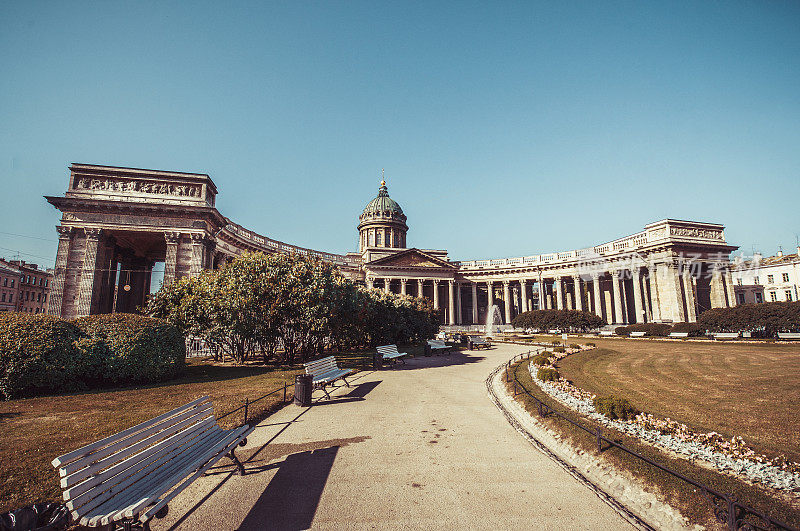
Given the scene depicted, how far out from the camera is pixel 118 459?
4363 mm

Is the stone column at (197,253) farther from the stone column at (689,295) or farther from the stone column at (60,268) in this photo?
the stone column at (689,295)

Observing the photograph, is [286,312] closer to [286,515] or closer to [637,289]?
[286,515]

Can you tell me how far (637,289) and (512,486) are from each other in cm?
5414

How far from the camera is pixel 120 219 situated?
30906 millimetres

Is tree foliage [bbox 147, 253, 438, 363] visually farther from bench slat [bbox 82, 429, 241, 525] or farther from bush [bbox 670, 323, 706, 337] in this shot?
bush [bbox 670, 323, 706, 337]

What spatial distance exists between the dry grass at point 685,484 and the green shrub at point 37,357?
1403 centimetres

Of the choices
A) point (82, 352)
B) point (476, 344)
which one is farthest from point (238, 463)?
point (476, 344)

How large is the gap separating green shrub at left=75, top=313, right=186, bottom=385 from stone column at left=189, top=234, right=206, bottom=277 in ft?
61.8

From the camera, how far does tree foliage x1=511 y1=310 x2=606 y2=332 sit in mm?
44562

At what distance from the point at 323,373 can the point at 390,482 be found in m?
6.73

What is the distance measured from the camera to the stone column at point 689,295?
46938mm

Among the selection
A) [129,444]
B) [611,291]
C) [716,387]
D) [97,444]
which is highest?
[611,291]

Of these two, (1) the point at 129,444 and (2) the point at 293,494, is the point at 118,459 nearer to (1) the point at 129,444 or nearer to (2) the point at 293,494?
(1) the point at 129,444

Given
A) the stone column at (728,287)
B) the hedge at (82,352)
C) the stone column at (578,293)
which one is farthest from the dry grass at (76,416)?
the stone column at (728,287)
